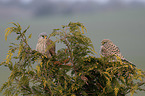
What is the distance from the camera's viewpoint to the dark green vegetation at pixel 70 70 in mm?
2318

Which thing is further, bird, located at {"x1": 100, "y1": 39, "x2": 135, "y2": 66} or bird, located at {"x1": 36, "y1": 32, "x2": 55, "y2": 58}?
bird, located at {"x1": 100, "y1": 39, "x2": 135, "y2": 66}

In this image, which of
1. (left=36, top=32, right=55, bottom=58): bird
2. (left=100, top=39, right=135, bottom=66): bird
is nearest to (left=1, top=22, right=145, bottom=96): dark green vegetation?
(left=36, top=32, right=55, bottom=58): bird

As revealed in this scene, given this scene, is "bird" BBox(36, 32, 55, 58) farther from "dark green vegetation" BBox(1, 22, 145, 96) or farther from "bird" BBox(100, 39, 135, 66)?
"bird" BBox(100, 39, 135, 66)

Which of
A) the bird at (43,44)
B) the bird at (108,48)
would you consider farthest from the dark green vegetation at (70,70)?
the bird at (108,48)

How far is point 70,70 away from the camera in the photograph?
248 centimetres

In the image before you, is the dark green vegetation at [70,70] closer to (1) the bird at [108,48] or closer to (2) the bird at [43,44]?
(2) the bird at [43,44]

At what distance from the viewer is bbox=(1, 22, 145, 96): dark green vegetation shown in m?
2.32

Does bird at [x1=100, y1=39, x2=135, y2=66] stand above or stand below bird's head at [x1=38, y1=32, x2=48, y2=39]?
below

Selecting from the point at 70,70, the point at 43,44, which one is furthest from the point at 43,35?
the point at 70,70

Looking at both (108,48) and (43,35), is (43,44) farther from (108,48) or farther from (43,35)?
(108,48)

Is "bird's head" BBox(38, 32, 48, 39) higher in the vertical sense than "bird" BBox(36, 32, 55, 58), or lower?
higher

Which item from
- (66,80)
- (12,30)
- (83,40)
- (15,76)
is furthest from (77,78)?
(12,30)

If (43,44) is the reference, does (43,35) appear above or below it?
above

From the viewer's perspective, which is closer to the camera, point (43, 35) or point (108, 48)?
point (43, 35)
